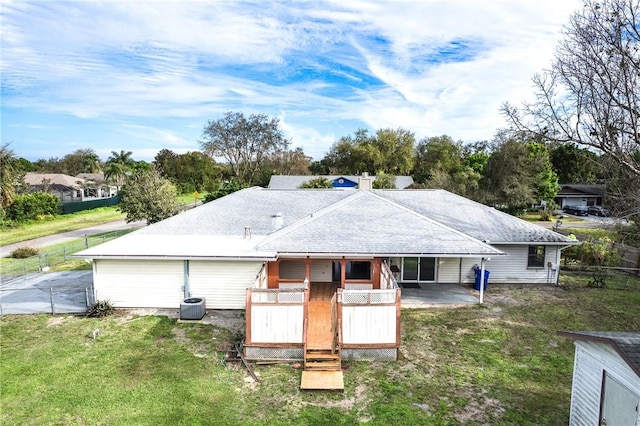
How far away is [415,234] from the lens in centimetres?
1566

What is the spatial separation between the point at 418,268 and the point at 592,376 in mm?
10599

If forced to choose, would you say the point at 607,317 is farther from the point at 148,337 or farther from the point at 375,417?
the point at 148,337

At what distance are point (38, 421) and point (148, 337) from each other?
4069 mm

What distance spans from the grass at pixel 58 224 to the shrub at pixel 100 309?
18349 millimetres

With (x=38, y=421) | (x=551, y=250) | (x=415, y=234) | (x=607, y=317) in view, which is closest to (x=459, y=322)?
(x=415, y=234)

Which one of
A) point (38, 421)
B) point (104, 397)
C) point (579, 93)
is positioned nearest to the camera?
point (38, 421)

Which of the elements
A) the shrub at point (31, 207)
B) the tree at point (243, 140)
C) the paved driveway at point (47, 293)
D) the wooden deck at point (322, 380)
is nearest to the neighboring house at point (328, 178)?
the tree at point (243, 140)

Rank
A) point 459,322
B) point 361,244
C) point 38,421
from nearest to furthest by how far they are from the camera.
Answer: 1. point 38,421
2. point 459,322
3. point 361,244

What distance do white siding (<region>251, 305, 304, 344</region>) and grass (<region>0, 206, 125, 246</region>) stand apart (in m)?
24.4

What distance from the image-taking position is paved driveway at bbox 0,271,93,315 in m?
14.4

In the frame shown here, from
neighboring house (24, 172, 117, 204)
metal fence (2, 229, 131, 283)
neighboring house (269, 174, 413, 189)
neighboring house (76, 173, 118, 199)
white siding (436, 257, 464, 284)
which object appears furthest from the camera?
neighboring house (76, 173, 118, 199)

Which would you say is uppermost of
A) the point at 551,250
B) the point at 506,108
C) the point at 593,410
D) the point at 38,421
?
the point at 506,108

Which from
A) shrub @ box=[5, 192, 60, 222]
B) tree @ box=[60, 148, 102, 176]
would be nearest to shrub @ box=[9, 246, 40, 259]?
shrub @ box=[5, 192, 60, 222]

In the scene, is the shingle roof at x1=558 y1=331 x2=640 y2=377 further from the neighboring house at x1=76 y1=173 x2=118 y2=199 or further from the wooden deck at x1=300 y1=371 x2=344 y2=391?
the neighboring house at x1=76 y1=173 x2=118 y2=199
